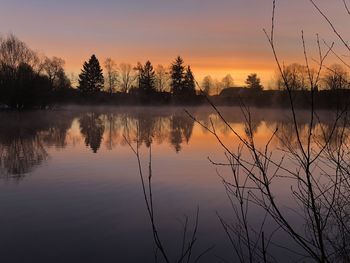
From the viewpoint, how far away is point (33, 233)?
7082 millimetres

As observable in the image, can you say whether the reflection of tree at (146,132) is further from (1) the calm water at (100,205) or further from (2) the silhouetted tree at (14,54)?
(2) the silhouetted tree at (14,54)

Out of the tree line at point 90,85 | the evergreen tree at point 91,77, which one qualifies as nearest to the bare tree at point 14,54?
the tree line at point 90,85

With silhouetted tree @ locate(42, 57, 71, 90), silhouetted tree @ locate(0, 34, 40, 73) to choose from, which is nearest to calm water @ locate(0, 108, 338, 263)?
silhouetted tree @ locate(0, 34, 40, 73)

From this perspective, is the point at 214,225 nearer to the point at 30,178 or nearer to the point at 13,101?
the point at 30,178

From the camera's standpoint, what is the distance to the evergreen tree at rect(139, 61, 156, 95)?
8075 cm

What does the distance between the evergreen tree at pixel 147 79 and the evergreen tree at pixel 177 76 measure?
4367 mm

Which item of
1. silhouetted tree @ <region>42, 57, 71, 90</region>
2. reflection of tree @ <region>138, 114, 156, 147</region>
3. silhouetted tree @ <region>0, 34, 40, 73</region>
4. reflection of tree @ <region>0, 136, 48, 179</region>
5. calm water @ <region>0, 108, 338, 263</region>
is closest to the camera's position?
calm water @ <region>0, 108, 338, 263</region>

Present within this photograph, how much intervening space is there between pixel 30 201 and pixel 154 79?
2987 inches

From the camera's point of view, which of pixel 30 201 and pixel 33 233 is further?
pixel 30 201

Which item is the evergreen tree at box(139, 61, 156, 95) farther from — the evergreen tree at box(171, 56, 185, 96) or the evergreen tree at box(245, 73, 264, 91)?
the evergreen tree at box(245, 73, 264, 91)

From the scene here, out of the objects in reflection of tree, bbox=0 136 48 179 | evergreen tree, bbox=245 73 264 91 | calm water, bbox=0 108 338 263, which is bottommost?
reflection of tree, bbox=0 136 48 179

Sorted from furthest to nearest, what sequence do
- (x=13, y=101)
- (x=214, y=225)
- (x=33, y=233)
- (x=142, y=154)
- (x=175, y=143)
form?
(x=13, y=101) → (x=175, y=143) → (x=142, y=154) → (x=214, y=225) → (x=33, y=233)

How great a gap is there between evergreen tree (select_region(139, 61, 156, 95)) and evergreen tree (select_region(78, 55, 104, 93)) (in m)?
8.51

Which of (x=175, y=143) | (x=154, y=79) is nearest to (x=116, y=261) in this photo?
(x=175, y=143)
